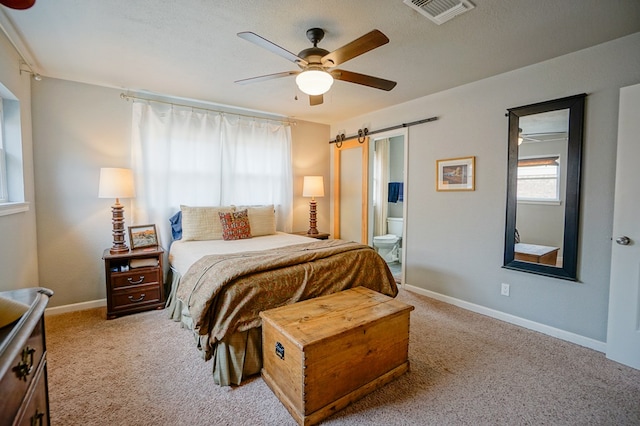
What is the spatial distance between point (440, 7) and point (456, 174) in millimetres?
1863

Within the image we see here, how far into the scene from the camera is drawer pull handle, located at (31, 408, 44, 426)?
36.9 inches

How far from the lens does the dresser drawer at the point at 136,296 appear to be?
2882 mm

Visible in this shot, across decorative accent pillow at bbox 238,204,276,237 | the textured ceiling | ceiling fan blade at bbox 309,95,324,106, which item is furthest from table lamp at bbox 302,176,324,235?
ceiling fan blade at bbox 309,95,324,106

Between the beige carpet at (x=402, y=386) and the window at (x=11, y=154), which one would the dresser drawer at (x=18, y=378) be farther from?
the window at (x=11, y=154)

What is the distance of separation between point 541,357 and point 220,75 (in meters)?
3.75

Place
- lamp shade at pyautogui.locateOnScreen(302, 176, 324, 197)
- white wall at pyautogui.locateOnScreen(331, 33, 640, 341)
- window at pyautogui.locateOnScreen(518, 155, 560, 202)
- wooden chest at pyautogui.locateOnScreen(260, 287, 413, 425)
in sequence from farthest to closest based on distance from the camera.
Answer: lamp shade at pyautogui.locateOnScreen(302, 176, 324, 197), window at pyautogui.locateOnScreen(518, 155, 560, 202), white wall at pyautogui.locateOnScreen(331, 33, 640, 341), wooden chest at pyautogui.locateOnScreen(260, 287, 413, 425)

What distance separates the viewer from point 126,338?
251cm

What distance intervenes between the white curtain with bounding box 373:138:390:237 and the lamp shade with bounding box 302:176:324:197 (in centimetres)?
89

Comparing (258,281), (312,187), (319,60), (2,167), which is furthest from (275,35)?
(2,167)

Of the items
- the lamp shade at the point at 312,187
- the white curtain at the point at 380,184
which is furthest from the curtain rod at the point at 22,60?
the white curtain at the point at 380,184

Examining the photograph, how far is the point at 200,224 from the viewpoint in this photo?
132 inches

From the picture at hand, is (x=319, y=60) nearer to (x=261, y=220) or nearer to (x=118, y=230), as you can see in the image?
(x=261, y=220)

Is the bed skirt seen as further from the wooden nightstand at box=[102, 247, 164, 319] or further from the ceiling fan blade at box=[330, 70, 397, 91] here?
the ceiling fan blade at box=[330, 70, 397, 91]

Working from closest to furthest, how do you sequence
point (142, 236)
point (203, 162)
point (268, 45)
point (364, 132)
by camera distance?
1. point (268, 45)
2. point (142, 236)
3. point (203, 162)
4. point (364, 132)
